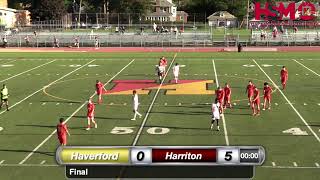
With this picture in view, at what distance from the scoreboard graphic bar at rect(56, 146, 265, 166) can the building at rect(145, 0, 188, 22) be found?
413 feet

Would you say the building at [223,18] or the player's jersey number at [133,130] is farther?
the building at [223,18]

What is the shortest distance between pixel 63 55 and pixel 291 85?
88.0 ft

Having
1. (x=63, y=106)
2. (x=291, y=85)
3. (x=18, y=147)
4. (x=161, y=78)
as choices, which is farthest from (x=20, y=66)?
(x=18, y=147)

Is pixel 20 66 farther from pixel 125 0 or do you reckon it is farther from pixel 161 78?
pixel 125 0

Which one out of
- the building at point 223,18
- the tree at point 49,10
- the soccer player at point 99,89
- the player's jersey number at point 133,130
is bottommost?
the player's jersey number at point 133,130

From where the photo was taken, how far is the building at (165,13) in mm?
138750

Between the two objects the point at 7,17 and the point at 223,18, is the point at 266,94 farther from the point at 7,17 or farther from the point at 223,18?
the point at 7,17

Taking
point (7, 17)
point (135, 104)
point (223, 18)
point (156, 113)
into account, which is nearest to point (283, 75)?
point (156, 113)

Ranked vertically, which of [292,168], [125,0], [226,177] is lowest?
[292,168]

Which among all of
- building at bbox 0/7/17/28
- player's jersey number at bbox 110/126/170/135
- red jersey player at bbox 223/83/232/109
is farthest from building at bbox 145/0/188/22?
player's jersey number at bbox 110/126/170/135

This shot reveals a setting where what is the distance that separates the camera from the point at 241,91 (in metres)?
30.2

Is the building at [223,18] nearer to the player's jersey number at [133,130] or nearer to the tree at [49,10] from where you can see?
the tree at [49,10]

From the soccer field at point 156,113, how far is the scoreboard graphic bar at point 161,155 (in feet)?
21.2

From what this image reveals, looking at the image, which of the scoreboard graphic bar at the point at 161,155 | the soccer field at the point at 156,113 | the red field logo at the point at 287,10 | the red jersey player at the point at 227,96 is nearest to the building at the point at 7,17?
the red field logo at the point at 287,10
